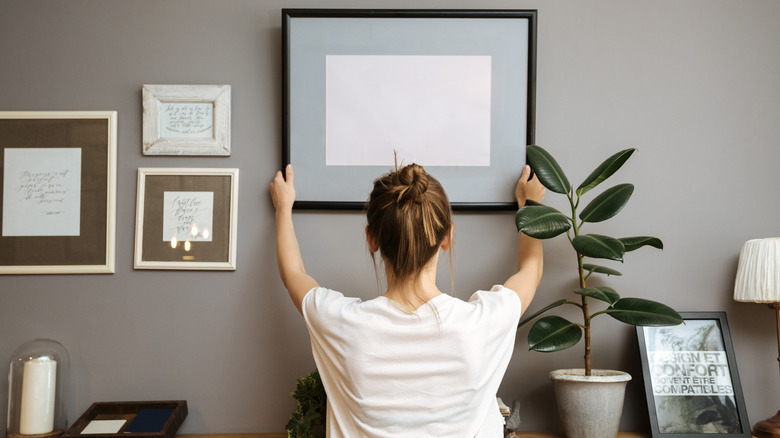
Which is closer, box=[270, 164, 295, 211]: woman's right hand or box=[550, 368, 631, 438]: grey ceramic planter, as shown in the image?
box=[550, 368, 631, 438]: grey ceramic planter

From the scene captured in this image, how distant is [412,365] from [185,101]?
1114 millimetres

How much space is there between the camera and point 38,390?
5.18 ft

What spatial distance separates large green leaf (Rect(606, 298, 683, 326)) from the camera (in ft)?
4.74

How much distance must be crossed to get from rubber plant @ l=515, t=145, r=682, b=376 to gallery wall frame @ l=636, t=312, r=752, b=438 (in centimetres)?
22

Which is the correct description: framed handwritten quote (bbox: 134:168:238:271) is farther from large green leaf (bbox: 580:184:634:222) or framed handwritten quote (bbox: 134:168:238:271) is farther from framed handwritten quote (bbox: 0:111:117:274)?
large green leaf (bbox: 580:184:634:222)

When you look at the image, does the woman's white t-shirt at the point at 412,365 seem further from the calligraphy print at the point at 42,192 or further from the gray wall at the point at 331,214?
the calligraphy print at the point at 42,192

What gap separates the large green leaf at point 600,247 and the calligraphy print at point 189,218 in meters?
1.06

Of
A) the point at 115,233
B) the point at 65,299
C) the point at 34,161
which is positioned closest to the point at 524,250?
the point at 115,233

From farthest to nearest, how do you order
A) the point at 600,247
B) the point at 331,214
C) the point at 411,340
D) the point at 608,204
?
the point at 331,214
the point at 608,204
the point at 600,247
the point at 411,340

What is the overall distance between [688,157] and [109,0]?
184 cm

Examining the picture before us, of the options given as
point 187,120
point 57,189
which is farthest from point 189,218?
point 57,189

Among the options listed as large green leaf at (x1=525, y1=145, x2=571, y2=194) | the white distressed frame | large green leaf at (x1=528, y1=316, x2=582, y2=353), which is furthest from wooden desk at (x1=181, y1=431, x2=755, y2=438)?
the white distressed frame

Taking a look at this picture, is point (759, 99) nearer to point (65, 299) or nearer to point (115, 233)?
point (115, 233)

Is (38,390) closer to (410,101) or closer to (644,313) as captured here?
(410,101)
